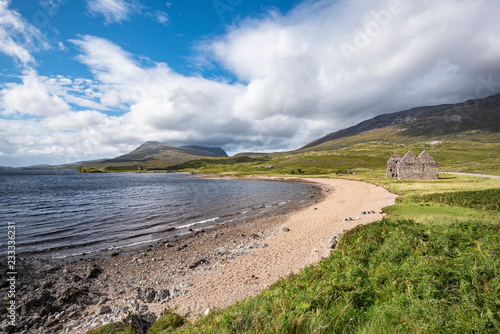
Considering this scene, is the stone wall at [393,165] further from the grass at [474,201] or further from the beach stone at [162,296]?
the beach stone at [162,296]

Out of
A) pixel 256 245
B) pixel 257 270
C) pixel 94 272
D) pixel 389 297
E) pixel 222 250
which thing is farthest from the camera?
pixel 256 245

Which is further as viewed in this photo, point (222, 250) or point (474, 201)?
point (474, 201)

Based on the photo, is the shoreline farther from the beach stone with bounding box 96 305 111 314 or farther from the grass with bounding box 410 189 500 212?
the grass with bounding box 410 189 500 212

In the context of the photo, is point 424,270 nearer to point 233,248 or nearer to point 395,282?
point 395,282

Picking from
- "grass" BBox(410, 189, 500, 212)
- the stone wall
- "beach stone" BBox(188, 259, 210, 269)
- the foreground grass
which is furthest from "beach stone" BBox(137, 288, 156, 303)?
the stone wall

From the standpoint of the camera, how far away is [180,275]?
53.6ft

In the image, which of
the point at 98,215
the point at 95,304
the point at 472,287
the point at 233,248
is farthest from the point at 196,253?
the point at 98,215

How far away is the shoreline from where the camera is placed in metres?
12.1

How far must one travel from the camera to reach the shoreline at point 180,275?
12.1 meters

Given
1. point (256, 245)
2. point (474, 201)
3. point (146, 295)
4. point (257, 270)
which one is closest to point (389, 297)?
point (257, 270)

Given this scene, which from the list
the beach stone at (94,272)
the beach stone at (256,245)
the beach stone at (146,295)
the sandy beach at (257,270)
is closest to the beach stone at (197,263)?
the sandy beach at (257,270)

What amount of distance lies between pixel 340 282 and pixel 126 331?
876 cm

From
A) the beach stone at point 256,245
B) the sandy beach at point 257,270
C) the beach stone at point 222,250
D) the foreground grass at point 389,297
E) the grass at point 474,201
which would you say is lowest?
the beach stone at point 222,250

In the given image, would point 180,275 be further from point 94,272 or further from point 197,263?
point 94,272
